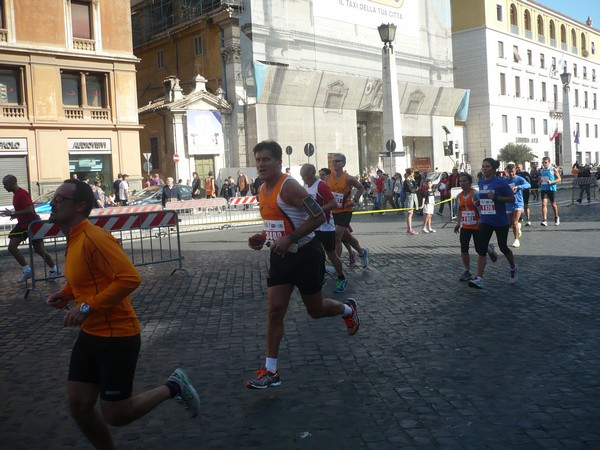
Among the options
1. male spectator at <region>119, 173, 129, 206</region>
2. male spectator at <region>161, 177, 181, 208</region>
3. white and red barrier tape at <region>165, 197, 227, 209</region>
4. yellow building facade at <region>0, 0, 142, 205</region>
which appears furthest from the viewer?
yellow building facade at <region>0, 0, 142, 205</region>

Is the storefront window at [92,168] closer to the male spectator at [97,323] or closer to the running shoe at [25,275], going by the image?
the running shoe at [25,275]

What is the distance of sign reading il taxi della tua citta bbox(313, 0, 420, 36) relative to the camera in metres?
44.2

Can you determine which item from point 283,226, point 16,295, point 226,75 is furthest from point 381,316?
point 226,75

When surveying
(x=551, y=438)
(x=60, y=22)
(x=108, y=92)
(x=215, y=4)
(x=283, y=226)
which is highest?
(x=215, y=4)

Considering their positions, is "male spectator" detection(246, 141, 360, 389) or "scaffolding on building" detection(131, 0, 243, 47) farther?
"scaffolding on building" detection(131, 0, 243, 47)

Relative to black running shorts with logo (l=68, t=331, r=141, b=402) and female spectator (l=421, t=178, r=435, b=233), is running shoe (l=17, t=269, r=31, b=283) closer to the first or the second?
black running shorts with logo (l=68, t=331, r=141, b=402)

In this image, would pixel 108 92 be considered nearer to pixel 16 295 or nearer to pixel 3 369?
pixel 16 295

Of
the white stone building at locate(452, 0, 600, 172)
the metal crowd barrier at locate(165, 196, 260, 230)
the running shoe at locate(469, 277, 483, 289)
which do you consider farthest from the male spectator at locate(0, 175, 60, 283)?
the white stone building at locate(452, 0, 600, 172)

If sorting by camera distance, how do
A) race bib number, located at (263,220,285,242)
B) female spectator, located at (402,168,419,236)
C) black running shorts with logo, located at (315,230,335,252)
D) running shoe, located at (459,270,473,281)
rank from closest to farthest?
race bib number, located at (263,220,285,242)
black running shorts with logo, located at (315,230,335,252)
running shoe, located at (459,270,473,281)
female spectator, located at (402,168,419,236)

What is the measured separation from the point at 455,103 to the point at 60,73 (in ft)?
107

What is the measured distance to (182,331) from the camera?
7.34 m

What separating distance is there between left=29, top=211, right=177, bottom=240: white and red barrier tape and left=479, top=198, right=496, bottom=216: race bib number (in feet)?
18.6

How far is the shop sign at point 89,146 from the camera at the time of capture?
33219 mm

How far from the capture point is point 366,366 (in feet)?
18.6
